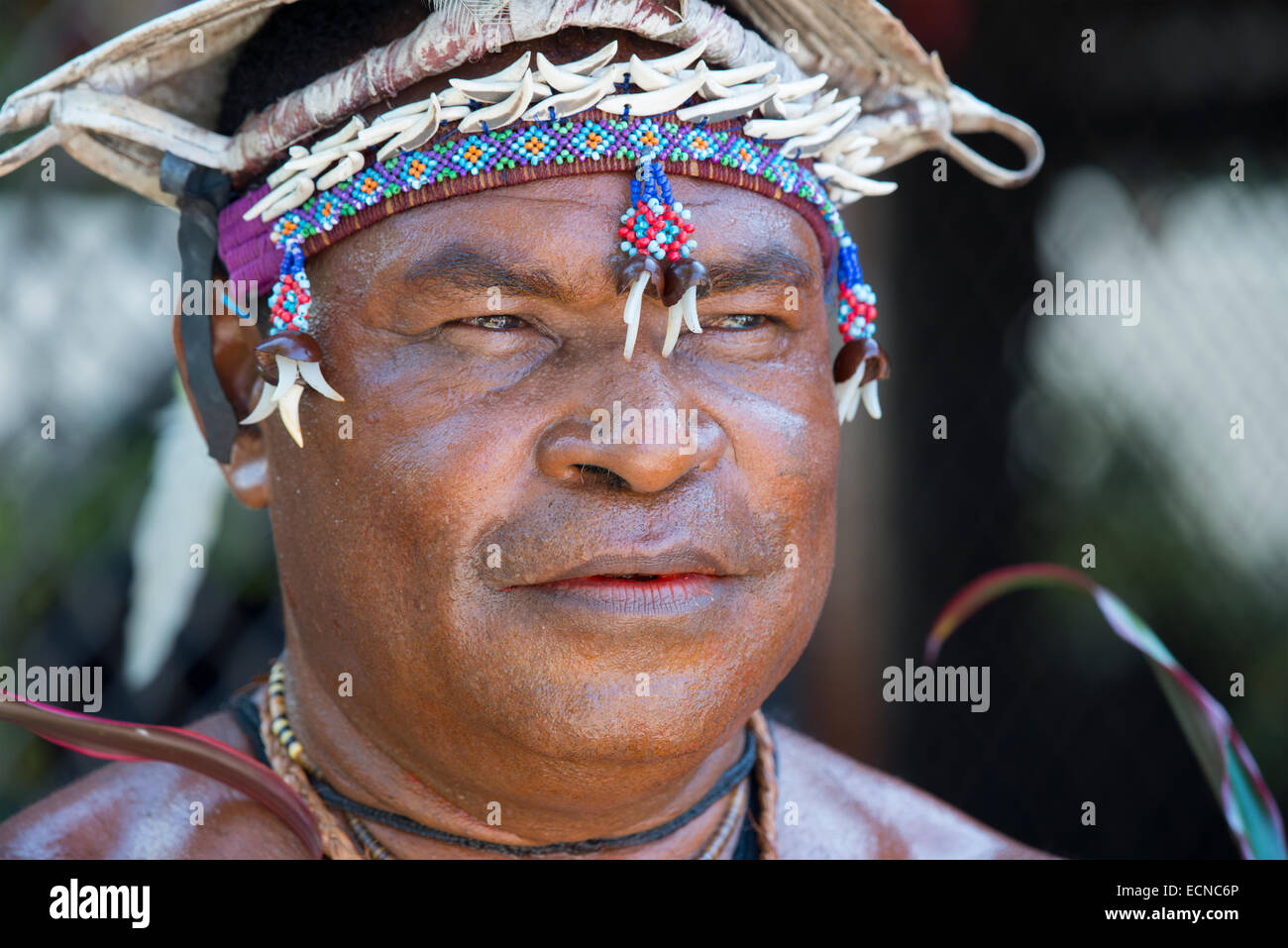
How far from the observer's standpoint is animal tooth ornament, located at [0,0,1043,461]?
1818 millimetres

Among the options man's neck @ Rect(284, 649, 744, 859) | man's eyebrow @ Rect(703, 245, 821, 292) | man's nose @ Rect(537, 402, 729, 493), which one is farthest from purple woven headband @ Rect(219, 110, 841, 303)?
man's neck @ Rect(284, 649, 744, 859)

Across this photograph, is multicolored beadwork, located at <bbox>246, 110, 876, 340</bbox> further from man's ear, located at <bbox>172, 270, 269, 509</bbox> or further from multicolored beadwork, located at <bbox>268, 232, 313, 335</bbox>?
man's ear, located at <bbox>172, 270, 269, 509</bbox>

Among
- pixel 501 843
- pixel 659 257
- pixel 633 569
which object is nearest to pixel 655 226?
pixel 659 257

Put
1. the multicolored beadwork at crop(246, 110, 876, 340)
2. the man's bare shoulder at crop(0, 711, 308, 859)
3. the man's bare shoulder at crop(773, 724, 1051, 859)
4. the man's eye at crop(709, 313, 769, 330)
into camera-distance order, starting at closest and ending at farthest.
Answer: the multicolored beadwork at crop(246, 110, 876, 340), the man's eye at crop(709, 313, 769, 330), the man's bare shoulder at crop(0, 711, 308, 859), the man's bare shoulder at crop(773, 724, 1051, 859)

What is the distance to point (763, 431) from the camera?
6.19ft

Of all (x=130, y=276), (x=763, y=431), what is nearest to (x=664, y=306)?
(x=763, y=431)

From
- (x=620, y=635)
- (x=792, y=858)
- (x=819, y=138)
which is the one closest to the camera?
(x=620, y=635)

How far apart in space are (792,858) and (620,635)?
736 mm

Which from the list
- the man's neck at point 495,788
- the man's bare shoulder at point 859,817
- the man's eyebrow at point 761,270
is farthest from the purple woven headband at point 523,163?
the man's bare shoulder at point 859,817

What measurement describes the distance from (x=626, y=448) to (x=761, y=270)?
1.29 feet

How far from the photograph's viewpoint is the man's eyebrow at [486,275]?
1.80 m

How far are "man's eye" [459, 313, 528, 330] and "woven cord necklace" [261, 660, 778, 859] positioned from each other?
76cm

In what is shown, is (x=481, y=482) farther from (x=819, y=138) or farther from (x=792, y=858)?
(x=792, y=858)

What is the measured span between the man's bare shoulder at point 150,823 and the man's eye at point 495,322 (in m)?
0.84
